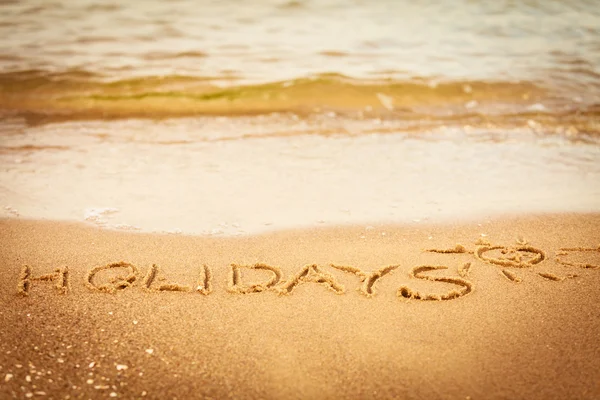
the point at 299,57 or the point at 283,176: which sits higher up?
the point at 299,57

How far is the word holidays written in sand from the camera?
8.16 feet

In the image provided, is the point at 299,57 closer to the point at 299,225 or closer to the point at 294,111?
the point at 294,111

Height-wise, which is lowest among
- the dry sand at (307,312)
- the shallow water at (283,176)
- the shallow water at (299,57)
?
the dry sand at (307,312)

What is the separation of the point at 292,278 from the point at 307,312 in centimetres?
28

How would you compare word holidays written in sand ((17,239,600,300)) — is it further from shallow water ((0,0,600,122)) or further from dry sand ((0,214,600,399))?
shallow water ((0,0,600,122))

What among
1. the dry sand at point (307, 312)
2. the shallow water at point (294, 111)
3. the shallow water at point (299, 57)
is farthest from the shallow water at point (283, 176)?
the shallow water at point (299, 57)

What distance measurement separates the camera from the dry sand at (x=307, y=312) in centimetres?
193

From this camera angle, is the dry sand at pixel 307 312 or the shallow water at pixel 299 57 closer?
the dry sand at pixel 307 312

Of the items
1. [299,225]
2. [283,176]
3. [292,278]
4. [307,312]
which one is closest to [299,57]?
[283,176]

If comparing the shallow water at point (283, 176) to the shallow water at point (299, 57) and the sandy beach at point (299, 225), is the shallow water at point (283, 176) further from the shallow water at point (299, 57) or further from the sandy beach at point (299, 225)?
the shallow water at point (299, 57)

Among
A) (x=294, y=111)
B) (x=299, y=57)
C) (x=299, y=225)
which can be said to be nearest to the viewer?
(x=299, y=225)

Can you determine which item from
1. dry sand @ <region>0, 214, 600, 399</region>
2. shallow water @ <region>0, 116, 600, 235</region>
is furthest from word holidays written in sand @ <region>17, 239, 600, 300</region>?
shallow water @ <region>0, 116, 600, 235</region>

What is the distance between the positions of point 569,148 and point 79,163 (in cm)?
412

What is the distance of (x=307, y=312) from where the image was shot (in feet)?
7.68
